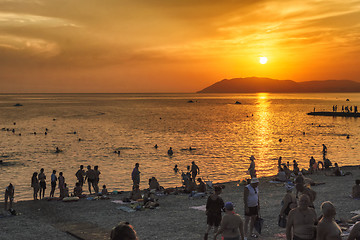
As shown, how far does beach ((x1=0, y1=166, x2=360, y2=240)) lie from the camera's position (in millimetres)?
12664

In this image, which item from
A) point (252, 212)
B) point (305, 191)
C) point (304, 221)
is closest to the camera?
point (304, 221)

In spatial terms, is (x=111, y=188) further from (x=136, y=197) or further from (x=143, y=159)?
(x=143, y=159)

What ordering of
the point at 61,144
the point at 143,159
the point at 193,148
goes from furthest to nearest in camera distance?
the point at 61,144 < the point at 193,148 < the point at 143,159

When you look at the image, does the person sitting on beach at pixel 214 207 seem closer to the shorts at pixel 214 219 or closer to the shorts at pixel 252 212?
the shorts at pixel 214 219

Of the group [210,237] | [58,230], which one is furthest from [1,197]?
[210,237]

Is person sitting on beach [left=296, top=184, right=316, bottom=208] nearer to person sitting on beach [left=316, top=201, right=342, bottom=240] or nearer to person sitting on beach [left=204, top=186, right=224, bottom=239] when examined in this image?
person sitting on beach [left=204, top=186, right=224, bottom=239]

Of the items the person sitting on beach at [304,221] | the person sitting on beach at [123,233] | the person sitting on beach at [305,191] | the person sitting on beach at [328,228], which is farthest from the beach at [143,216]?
the person sitting on beach at [123,233]

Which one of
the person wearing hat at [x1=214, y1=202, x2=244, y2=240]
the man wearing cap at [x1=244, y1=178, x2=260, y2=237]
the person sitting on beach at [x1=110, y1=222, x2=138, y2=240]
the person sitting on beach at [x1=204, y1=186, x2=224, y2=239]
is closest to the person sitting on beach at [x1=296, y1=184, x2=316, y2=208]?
the man wearing cap at [x1=244, y1=178, x2=260, y2=237]

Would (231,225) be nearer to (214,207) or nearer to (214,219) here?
(214,207)

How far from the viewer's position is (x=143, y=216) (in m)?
15.2

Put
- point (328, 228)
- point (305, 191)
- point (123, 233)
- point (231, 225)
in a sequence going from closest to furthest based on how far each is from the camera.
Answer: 1. point (123, 233)
2. point (328, 228)
3. point (231, 225)
4. point (305, 191)

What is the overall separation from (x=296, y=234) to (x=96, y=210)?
11658 millimetres

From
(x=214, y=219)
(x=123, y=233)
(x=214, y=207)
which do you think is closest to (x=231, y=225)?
(x=214, y=207)

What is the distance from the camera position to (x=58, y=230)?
13.4 m
